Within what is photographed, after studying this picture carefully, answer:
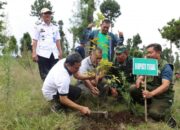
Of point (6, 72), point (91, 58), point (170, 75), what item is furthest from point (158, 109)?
point (6, 72)

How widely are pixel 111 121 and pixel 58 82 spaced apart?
97cm

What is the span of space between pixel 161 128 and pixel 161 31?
40.4 ft

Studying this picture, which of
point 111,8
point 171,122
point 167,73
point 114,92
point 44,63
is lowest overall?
point 171,122

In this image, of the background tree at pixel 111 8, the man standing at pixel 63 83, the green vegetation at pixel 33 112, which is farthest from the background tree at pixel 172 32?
the man standing at pixel 63 83

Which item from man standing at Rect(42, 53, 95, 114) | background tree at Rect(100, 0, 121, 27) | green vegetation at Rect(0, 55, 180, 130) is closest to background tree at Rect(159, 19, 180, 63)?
background tree at Rect(100, 0, 121, 27)

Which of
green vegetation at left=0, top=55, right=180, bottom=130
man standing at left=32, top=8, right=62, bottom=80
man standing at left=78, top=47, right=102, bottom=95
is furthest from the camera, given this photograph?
man standing at left=32, top=8, right=62, bottom=80

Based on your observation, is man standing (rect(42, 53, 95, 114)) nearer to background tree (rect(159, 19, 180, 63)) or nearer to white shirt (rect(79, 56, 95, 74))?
white shirt (rect(79, 56, 95, 74))

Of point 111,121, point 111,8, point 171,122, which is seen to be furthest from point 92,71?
point 111,8

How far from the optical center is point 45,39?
6816mm

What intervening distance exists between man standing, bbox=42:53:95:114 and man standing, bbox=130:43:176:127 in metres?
1.01

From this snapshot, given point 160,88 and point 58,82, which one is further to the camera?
point 160,88

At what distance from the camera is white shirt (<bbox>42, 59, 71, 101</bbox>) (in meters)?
5.15

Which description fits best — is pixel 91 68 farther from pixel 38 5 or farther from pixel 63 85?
pixel 38 5

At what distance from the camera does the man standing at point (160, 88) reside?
5.43m
